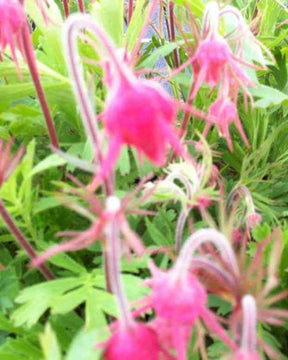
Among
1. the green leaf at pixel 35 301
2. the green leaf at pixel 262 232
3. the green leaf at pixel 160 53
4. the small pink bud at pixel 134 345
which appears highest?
the green leaf at pixel 160 53

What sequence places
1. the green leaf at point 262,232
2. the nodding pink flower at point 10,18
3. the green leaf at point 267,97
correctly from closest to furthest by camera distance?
the nodding pink flower at point 10,18 < the green leaf at point 262,232 < the green leaf at point 267,97

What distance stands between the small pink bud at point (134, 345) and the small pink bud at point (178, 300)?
0.07ft

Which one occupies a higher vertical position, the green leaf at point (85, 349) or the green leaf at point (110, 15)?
the green leaf at point (110, 15)

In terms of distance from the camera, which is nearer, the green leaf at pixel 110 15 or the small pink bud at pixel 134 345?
the small pink bud at pixel 134 345

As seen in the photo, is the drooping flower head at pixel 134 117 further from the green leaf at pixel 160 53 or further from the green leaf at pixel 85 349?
the green leaf at pixel 160 53

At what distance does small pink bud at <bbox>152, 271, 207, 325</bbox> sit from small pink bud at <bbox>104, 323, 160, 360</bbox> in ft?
0.07

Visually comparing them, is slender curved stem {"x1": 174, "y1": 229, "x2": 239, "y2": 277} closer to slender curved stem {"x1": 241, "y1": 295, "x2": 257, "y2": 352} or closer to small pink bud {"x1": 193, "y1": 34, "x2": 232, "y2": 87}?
slender curved stem {"x1": 241, "y1": 295, "x2": 257, "y2": 352}

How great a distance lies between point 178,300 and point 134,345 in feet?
0.15

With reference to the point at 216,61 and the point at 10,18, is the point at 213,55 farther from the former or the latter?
the point at 10,18

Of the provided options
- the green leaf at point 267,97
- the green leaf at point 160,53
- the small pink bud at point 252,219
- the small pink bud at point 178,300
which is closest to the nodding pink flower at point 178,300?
the small pink bud at point 178,300

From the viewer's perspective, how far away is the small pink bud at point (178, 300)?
0.38m

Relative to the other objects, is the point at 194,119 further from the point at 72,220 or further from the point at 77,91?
the point at 77,91

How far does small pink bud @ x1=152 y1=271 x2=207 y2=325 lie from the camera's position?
0.38 meters

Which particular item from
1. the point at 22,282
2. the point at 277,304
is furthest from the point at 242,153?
the point at 22,282
